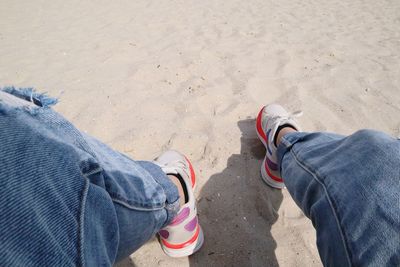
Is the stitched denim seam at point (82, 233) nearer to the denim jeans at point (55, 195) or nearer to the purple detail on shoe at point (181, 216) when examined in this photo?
the denim jeans at point (55, 195)

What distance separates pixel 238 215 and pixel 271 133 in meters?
0.38

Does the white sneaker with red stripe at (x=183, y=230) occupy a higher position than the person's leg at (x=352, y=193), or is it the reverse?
the person's leg at (x=352, y=193)

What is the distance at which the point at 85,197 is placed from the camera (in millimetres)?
442

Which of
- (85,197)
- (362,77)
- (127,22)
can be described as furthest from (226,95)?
(127,22)

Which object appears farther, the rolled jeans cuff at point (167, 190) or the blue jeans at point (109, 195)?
the rolled jeans cuff at point (167, 190)

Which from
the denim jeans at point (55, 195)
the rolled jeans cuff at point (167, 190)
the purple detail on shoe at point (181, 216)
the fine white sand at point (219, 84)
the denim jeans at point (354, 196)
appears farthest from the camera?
the fine white sand at point (219, 84)

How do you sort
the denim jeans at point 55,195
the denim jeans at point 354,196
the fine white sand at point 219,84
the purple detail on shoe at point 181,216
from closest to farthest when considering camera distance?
the denim jeans at point 55,195
the denim jeans at point 354,196
the purple detail on shoe at point 181,216
the fine white sand at point 219,84

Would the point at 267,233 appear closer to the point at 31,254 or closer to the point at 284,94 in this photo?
the point at 31,254

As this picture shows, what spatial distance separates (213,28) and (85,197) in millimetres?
2421

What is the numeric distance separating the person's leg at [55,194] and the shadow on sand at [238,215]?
0.46 metres

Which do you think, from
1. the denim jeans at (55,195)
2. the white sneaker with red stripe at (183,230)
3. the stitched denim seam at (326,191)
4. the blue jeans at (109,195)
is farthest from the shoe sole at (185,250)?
the stitched denim seam at (326,191)

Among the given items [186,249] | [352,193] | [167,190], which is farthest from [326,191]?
[186,249]

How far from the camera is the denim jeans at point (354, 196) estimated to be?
482mm

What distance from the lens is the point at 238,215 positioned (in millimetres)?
1042
